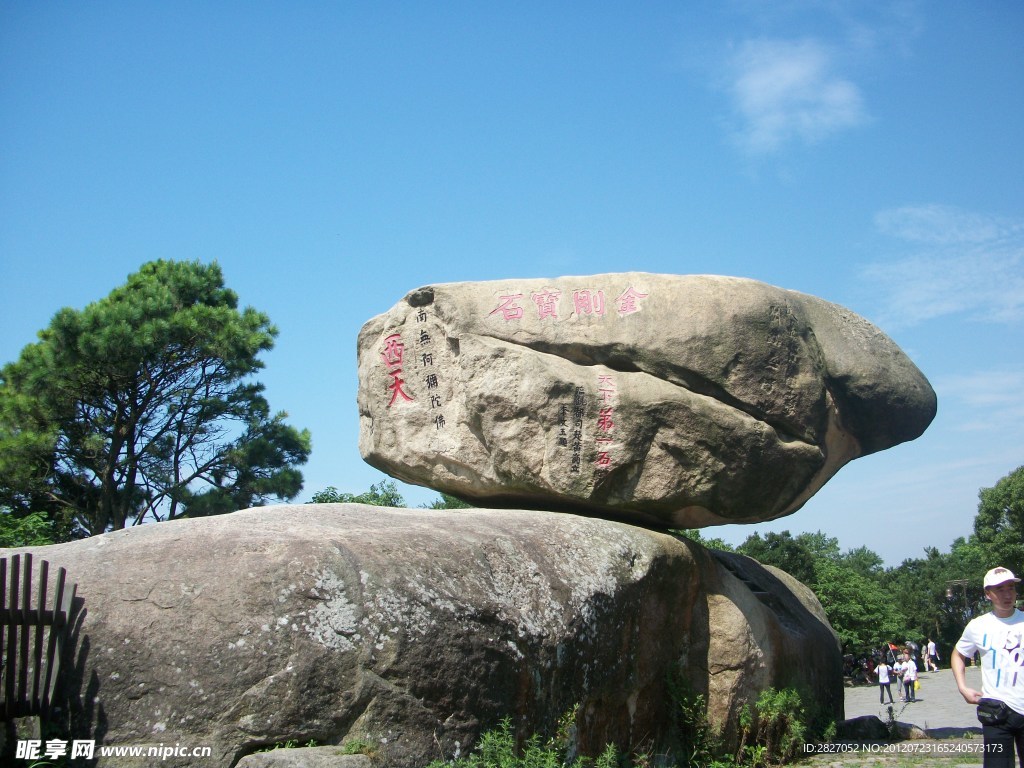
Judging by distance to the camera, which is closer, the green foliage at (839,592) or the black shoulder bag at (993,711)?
the black shoulder bag at (993,711)

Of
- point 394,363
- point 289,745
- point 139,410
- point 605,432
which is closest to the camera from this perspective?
point 289,745

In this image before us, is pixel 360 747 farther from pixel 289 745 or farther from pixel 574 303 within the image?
pixel 574 303

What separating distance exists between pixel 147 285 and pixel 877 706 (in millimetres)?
16617

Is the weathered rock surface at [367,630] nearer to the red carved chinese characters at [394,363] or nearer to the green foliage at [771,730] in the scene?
the green foliage at [771,730]

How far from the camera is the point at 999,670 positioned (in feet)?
16.7

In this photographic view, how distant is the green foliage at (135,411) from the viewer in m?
16.7

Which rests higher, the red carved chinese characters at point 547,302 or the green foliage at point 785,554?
the red carved chinese characters at point 547,302

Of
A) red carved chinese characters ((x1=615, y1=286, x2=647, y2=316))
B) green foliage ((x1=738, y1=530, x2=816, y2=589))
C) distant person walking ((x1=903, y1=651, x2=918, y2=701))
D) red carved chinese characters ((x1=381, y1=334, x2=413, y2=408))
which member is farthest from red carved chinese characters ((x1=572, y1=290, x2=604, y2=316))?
green foliage ((x1=738, y1=530, x2=816, y2=589))

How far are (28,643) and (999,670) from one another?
5.59 metres

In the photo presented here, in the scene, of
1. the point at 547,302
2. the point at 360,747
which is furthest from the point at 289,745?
the point at 547,302

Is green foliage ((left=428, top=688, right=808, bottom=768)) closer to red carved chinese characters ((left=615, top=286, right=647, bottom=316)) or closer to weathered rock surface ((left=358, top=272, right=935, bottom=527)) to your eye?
weathered rock surface ((left=358, top=272, right=935, bottom=527))

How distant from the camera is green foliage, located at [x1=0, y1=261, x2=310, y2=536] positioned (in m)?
16.7

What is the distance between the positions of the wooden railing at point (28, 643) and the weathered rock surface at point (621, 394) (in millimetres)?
4352

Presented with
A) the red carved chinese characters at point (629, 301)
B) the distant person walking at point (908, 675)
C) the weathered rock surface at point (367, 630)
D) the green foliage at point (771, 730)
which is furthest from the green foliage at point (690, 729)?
the distant person walking at point (908, 675)
